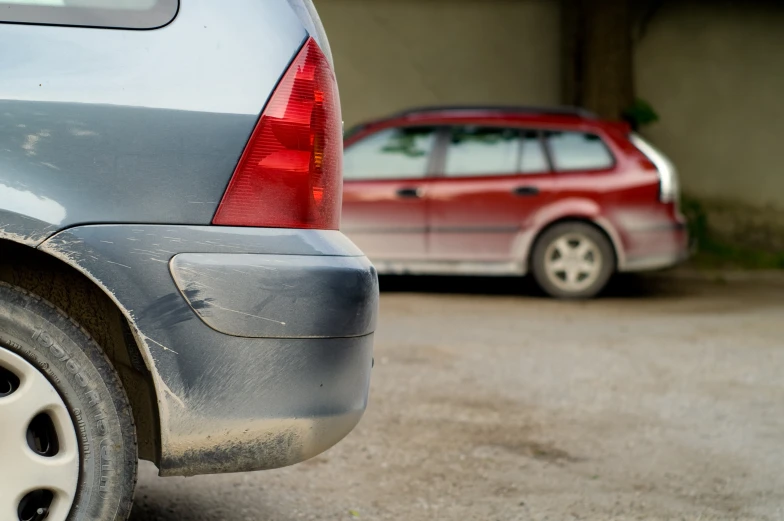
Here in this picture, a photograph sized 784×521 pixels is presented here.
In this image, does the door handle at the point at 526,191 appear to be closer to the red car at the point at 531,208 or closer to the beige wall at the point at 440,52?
the red car at the point at 531,208

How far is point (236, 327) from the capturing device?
8.52ft

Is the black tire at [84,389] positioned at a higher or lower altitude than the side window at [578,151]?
lower

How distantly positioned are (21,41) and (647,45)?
40.5ft

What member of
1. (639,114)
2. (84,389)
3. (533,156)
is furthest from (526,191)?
(84,389)

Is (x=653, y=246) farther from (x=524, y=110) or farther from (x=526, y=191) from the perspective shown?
(x=524, y=110)

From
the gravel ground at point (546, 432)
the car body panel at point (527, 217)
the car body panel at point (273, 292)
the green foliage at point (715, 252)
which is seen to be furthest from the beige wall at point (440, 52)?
the car body panel at point (273, 292)

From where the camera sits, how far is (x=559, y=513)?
3637 millimetres

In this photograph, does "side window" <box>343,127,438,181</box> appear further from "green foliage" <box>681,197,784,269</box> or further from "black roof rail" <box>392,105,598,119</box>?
"green foliage" <box>681,197,784,269</box>

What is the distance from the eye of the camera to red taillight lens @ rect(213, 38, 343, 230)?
103 inches

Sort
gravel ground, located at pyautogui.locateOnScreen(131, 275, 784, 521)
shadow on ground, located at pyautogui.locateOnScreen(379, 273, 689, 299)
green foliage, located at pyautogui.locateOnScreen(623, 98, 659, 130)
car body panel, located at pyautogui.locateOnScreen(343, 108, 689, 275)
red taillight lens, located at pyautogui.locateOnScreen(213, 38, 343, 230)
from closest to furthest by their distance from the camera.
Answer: red taillight lens, located at pyautogui.locateOnScreen(213, 38, 343, 230)
gravel ground, located at pyautogui.locateOnScreen(131, 275, 784, 521)
car body panel, located at pyautogui.locateOnScreen(343, 108, 689, 275)
shadow on ground, located at pyautogui.locateOnScreen(379, 273, 689, 299)
green foliage, located at pyautogui.locateOnScreen(623, 98, 659, 130)

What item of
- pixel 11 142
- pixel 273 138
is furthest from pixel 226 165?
pixel 11 142

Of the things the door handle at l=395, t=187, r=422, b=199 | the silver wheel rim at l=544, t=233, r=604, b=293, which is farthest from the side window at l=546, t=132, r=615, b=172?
the door handle at l=395, t=187, r=422, b=199

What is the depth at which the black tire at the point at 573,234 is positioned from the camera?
9.33m

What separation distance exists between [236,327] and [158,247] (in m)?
0.26
